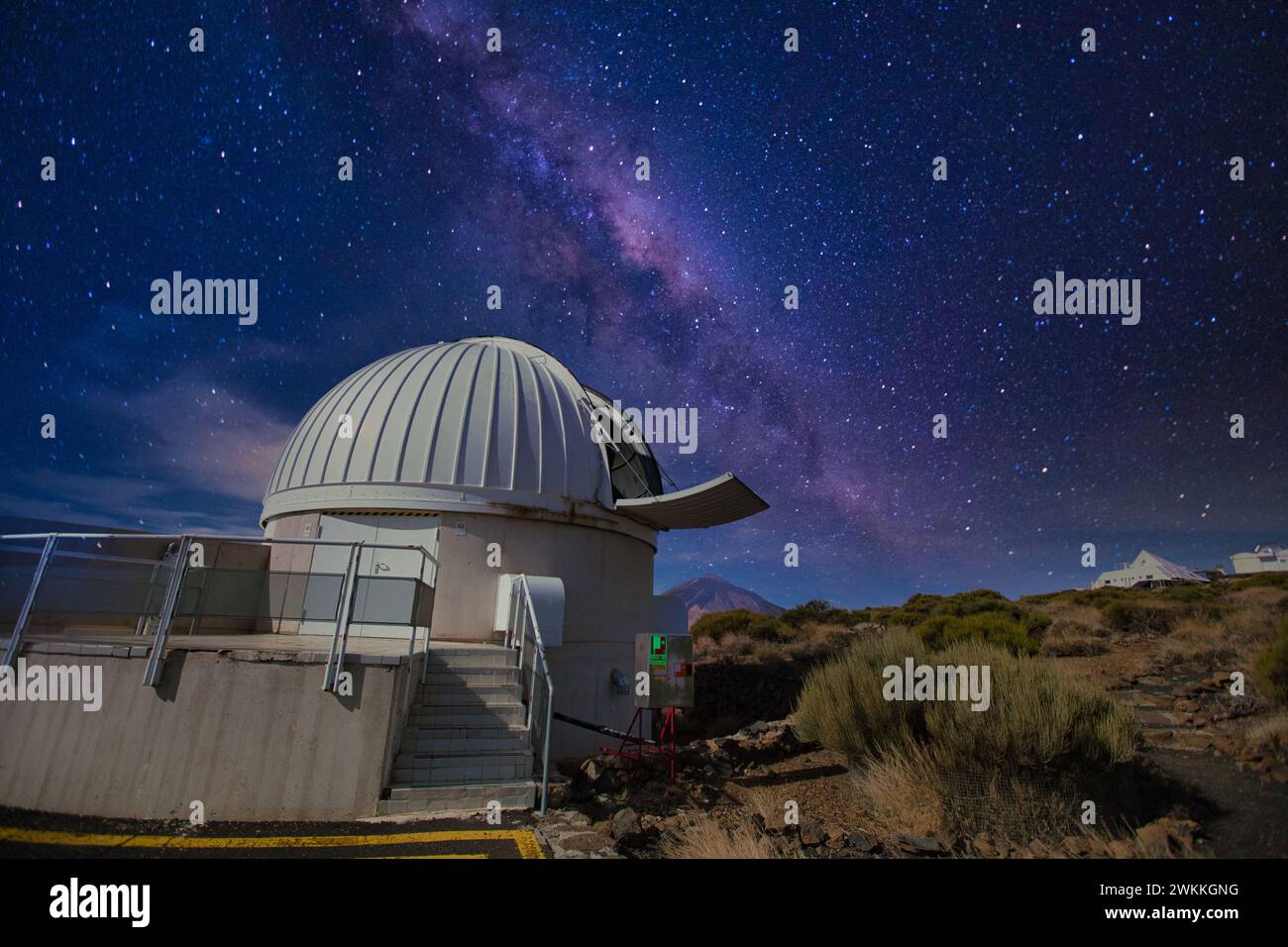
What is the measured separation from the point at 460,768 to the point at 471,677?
59.8 inches

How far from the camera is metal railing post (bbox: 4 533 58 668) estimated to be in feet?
18.9

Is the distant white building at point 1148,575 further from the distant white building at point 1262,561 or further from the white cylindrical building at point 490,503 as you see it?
the white cylindrical building at point 490,503

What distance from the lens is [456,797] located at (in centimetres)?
578

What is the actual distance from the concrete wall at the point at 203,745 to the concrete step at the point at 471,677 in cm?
157

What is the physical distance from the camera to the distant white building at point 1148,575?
28.1 meters

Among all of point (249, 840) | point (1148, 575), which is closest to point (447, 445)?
point (249, 840)

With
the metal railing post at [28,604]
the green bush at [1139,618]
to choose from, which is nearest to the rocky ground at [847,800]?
the metal railing post at [28,604]

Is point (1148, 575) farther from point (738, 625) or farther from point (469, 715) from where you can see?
point (469, 715)

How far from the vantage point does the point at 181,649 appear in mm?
5781

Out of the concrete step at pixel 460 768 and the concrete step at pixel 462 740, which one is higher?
the concrete step at pixel 462 740
